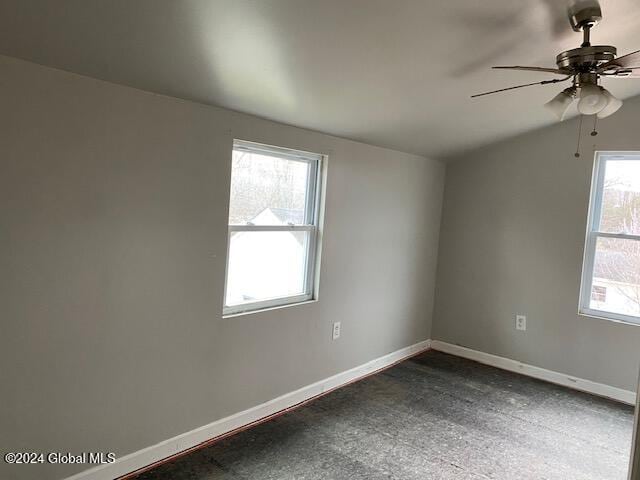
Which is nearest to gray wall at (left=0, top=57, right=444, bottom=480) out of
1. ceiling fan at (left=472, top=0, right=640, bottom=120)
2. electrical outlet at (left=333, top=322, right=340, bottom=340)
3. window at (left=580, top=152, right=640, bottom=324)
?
electrical outlet at (left=333, top=322, right=340, bottom=340)

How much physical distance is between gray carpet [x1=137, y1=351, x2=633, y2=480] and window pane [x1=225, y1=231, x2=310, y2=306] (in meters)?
0.82

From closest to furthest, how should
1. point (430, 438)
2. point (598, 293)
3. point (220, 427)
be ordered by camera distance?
point (220, 427)
point (430, 438)
point (598, 293)

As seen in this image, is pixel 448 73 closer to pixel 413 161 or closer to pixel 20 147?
pixel 413 161

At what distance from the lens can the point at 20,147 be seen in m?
1.80

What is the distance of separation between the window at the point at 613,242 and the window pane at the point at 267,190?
2460mm

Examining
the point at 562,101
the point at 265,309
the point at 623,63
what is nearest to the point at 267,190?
the point at 265,309

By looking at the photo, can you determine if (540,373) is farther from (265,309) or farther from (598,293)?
(265,309)

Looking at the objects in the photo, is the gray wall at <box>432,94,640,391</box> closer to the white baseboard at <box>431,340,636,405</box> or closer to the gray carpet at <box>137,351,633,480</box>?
the white baseboard at <box>431,340,636,405</box>

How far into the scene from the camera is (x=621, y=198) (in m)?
3.75

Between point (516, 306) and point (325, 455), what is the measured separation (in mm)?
2477

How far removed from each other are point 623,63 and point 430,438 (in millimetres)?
2239

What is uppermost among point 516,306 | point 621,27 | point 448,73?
point 621,27

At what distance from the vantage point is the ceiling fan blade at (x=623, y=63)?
5.98 feet

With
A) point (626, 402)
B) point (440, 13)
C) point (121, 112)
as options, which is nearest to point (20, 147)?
point (121, 112)
